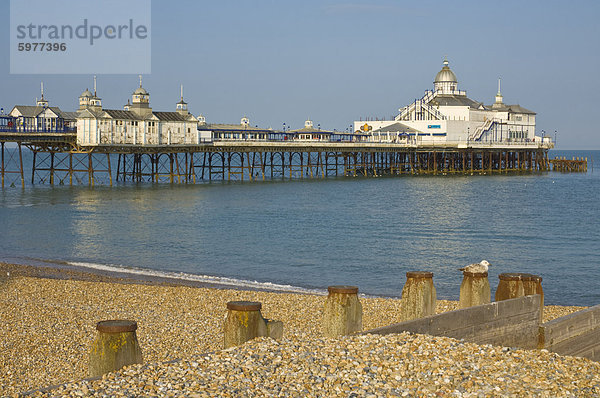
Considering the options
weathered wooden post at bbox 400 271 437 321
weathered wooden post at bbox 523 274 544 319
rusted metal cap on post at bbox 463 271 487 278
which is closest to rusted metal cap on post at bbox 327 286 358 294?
weathered wooden post at bbox 400 271 437 321

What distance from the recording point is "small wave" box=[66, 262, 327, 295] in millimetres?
20078

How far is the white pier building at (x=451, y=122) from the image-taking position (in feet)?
281

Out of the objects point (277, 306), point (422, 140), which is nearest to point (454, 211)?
point (277, 306)

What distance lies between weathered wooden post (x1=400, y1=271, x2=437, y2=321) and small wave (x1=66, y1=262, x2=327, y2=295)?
10347 millimetres

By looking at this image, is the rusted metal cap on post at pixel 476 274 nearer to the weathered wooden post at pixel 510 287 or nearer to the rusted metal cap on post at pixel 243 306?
the weathered wooden post at pixel 510 287

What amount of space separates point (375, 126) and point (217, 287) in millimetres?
73188

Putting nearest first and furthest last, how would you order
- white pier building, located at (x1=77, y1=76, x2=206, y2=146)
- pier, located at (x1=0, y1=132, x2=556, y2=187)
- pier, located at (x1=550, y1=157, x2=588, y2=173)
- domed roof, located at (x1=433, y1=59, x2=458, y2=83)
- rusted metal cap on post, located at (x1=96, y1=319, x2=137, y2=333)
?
rusted metal cap on post, located at (x1=96, y1=319, x2=137, y2=333) → white pier building, located at (x1=77, y1=76, x2=206, y2=146) → pier, located at (x1=0, y1=132, x2=556, y2=187) → domed roof, located at (x1=433, y1=59, x2=458, y2=83) → pier, located at (x1=550, y1=157, x2=588, y2=173)

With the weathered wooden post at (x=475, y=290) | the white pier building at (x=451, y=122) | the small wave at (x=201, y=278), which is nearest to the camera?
the weathered wooden post at (x=475, y=290)

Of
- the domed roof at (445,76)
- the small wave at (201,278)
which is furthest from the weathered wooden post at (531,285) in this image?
the domed roof at (445,76)

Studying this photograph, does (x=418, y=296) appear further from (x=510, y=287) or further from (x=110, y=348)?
(x=110, y=348)

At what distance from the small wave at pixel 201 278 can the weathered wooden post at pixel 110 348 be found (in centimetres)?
1332

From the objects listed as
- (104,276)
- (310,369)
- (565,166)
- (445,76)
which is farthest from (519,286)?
(565,166)

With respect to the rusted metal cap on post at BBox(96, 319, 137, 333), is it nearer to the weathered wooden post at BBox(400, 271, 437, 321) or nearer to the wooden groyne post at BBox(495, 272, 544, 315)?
the weathered wooden post at BBox(400, 271, 437, 321)

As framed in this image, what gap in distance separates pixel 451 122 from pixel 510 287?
7918cm
